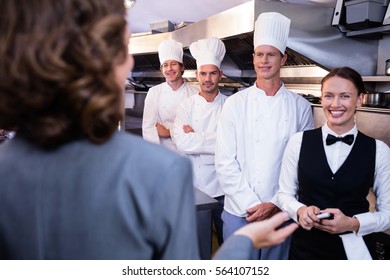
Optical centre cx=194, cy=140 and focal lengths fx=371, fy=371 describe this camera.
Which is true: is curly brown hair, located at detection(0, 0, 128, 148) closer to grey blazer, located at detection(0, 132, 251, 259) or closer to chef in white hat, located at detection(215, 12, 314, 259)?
grey blazer, located at detection(0, 132, 251, 259)

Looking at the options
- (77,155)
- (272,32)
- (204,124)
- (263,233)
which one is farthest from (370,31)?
(77,155)

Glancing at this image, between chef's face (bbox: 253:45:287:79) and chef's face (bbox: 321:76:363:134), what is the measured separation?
365 millimetres

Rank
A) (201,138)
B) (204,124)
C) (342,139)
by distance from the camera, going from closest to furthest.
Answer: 1. (342,139)
2. (201,138)
3. (204,124)

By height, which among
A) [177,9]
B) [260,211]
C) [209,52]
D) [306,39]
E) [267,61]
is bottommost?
[260,211]

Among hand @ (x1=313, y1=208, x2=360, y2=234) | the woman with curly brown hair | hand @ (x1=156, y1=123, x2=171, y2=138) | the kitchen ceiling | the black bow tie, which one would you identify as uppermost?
the kitchen ceiling

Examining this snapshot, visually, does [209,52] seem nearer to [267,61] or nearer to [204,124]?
[204,124]

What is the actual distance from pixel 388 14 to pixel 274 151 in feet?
4.05

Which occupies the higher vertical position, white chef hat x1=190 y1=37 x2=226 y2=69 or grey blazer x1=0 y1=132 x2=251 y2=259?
white chef hat x1=190 y1=37 x2=226 y2=69

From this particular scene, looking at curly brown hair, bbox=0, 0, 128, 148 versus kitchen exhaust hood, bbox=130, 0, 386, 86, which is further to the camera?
kitchen exhaust hood, bbox=130, 0, 386, 86

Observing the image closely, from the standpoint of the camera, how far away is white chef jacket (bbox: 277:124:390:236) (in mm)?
1218

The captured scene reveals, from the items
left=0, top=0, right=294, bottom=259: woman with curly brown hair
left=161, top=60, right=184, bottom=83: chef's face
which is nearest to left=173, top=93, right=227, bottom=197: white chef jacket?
left=161, top=60, right=184, bottom=83: chef's face

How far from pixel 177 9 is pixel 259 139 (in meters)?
2.49

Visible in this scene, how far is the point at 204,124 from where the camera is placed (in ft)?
7.07

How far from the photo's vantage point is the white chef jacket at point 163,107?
8.46 ft
